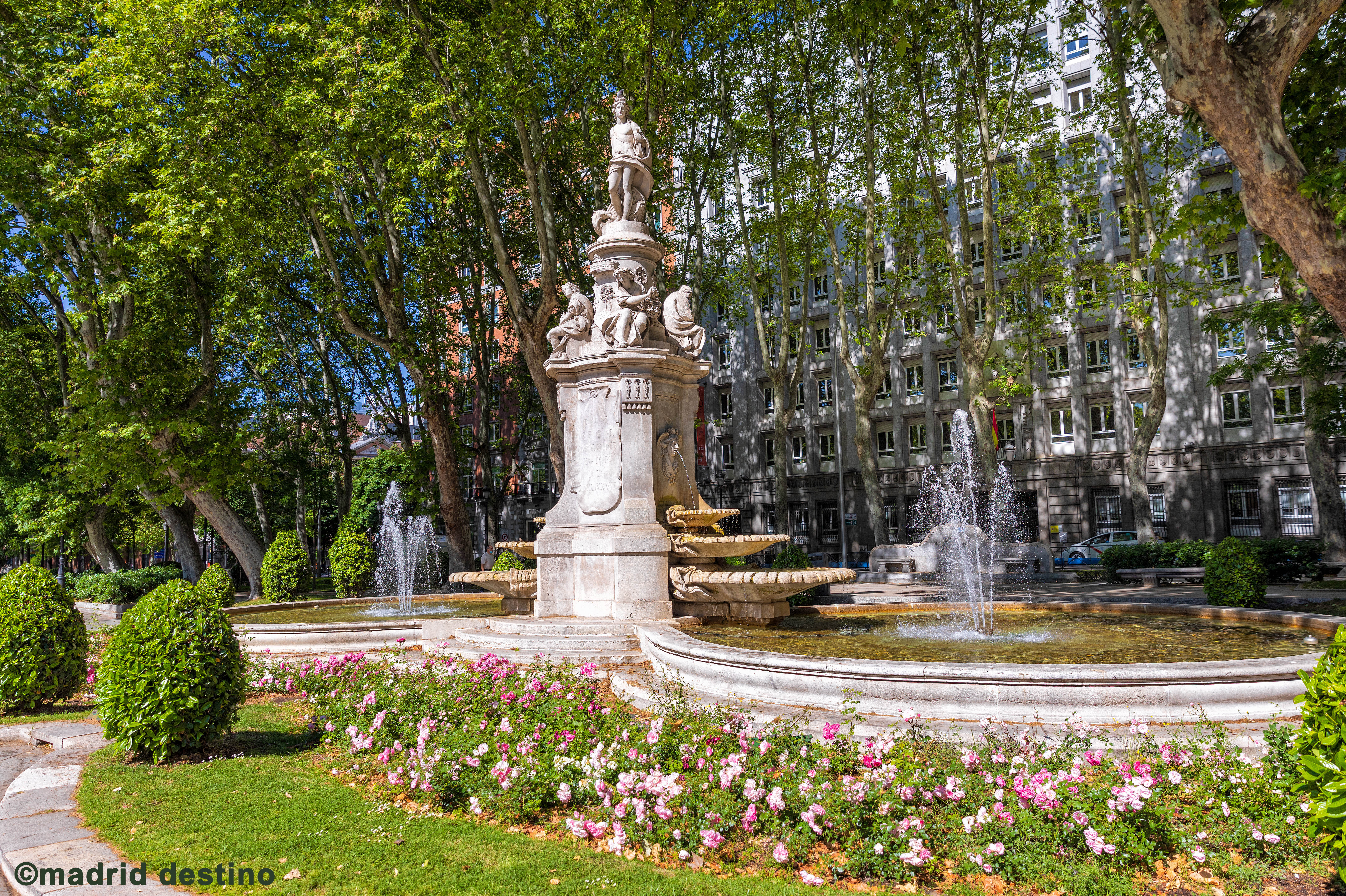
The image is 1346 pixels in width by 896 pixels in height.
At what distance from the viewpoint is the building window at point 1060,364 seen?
1319 inches

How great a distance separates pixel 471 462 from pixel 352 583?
27.1m

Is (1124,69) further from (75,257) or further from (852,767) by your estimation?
(75,257)


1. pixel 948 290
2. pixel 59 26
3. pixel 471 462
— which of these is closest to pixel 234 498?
pixel 471 462

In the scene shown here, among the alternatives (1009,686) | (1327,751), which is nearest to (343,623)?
(1009,686)

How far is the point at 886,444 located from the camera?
38219 mm

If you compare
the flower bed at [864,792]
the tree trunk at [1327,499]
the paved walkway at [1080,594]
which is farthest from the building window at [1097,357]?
the flower bed at [864,792]

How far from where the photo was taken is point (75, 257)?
21312mm

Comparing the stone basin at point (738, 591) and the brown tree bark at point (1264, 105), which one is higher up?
the brown tree bark at point (1264, 105)

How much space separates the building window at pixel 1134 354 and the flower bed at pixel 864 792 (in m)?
31.0

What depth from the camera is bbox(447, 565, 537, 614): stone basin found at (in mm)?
11133

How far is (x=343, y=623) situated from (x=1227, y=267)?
32660 mm

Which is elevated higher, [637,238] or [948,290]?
[948,290]

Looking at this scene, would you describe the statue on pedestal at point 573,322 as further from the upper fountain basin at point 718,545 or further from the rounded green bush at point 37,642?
the rounded green bush at point 37,642

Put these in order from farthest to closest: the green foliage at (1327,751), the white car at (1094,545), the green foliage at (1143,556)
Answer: the white car at (1094,545) < the green foliage at (1143,556) < the green foliage at (1327,751)
